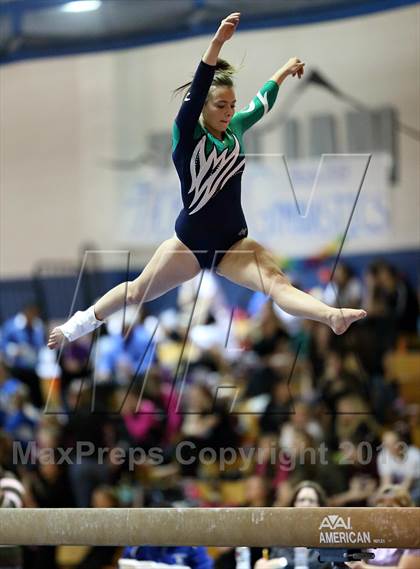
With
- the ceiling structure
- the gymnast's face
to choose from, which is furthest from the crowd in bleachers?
the gymnast's face

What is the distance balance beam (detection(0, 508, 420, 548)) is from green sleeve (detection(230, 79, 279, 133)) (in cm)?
174

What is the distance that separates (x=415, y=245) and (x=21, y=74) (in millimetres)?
4695

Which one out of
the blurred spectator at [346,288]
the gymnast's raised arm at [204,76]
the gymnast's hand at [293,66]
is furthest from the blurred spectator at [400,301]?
the gymnast's raised arm at [204,76]

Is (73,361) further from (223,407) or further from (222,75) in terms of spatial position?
(222,75)

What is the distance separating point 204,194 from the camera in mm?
4938

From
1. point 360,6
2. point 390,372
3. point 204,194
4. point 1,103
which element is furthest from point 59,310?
point 204,194

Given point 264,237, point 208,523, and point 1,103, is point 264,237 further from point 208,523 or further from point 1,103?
point 208,523

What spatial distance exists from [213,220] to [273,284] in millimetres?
397

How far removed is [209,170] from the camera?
4.86 meters

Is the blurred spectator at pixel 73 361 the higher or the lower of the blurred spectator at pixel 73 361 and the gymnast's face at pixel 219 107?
the lower

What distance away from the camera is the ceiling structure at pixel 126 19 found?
9481 millimetres

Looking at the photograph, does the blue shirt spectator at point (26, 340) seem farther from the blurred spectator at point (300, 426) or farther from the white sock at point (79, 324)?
the white sock at point (79, 324)

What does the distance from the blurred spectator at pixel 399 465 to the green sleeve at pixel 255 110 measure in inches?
114

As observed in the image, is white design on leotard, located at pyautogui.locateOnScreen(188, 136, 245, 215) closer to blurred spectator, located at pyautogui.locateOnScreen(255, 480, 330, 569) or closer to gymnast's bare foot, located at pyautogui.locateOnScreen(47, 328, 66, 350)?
gymnast's bare foot, located at pyautogui.locateOnScreen(47, 328, 66, 350)
